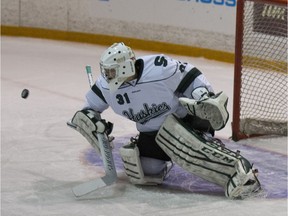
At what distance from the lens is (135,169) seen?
3.77 metres

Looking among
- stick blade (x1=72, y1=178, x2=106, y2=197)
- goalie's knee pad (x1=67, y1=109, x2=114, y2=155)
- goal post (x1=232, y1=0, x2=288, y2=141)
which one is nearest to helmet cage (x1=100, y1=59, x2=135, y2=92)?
goalie's knee pad (x1=67, y1=109, x2=114, y2=155)

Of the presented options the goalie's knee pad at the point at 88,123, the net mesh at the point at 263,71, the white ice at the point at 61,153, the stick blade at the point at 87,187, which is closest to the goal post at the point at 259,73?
the net mesh at the point at 263,71

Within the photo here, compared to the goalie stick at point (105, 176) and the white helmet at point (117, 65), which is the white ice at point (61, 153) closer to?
the goalie stick at point (105, 176)

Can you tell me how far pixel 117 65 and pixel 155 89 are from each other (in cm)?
21

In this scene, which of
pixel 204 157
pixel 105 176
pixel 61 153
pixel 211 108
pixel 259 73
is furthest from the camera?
pixel 259 73

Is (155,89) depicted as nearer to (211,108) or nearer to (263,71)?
(211,108)

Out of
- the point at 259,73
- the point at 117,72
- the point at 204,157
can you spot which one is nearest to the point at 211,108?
the point at 204,157

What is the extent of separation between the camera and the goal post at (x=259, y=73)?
465 cm

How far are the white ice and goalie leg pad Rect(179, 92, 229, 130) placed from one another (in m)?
0.35

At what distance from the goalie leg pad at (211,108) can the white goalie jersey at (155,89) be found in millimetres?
140

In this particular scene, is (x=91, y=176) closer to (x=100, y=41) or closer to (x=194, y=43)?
(x=194, y=43)

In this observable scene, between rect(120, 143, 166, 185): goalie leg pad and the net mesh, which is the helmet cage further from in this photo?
the net mesh

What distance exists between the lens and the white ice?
350 cm

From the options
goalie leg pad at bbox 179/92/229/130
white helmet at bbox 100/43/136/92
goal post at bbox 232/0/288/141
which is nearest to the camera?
goalie leg pad at bbox 179/92/229/130
